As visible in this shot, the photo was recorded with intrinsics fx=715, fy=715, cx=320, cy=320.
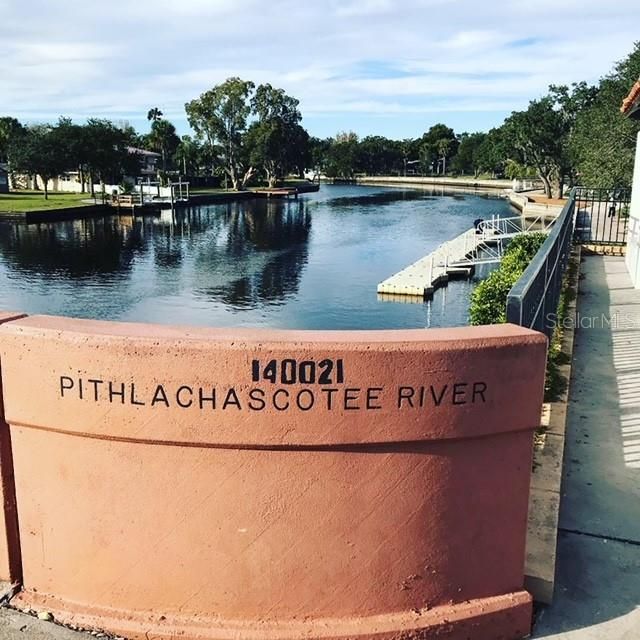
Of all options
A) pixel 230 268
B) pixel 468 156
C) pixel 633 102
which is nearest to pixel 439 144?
pixel 468 156

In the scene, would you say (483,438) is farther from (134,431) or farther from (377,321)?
(377,321)

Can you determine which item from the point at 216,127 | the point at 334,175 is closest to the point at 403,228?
the point at 216,127

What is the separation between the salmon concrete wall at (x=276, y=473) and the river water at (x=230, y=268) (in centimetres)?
2079

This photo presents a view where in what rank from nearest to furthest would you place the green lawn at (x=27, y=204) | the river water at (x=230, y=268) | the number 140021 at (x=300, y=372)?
the number 140021 at (x=300, y=372) → the river water at (x=230, y=268) → the green lawn at (x=27, y=204)

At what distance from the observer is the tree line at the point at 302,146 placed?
29766mm

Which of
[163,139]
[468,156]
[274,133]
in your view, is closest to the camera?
[274,133]

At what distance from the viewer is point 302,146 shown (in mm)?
100312

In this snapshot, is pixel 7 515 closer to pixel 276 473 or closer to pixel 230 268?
pixel 276 473

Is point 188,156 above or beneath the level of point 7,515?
above

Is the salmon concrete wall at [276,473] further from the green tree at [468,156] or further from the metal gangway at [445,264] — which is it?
the green tree at [468,156]

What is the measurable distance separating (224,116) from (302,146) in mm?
11508

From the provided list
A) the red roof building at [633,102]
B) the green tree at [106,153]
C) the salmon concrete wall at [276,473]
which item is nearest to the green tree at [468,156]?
the green tree at [106,153]

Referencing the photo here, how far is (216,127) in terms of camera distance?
96.4 metres

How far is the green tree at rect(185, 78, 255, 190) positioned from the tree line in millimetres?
134
